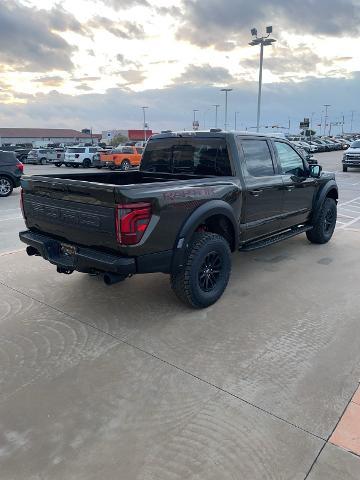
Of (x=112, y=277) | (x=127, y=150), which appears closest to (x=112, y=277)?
(x=112, y=277)

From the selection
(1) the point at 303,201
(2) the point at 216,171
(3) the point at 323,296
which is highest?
(2) the point at 216,171

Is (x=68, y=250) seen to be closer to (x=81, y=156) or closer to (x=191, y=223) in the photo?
(x=191, y=223)

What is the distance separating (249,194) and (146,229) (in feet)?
5.93

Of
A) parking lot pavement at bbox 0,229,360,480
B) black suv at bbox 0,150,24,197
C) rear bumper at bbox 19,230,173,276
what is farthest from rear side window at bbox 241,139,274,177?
black suv at bbox 0,150,24,197

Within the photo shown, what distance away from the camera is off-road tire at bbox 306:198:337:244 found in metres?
6.52

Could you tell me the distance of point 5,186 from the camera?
1301 centimetres

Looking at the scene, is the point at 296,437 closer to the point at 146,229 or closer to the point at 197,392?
the point at 197,392

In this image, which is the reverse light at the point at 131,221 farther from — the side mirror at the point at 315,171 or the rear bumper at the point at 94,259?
the side mirror at the point at 315,171

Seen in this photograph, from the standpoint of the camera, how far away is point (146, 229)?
11.2 ft

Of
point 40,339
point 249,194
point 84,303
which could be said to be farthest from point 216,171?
point 40,339

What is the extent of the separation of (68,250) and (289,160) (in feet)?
11.7

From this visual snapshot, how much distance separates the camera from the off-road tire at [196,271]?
388 centimetres

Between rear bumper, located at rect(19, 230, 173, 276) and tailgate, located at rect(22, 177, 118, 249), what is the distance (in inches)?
3.4

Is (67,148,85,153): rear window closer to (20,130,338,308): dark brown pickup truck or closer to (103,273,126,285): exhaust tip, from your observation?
(20,130,338,308): dark brown pickup truck
